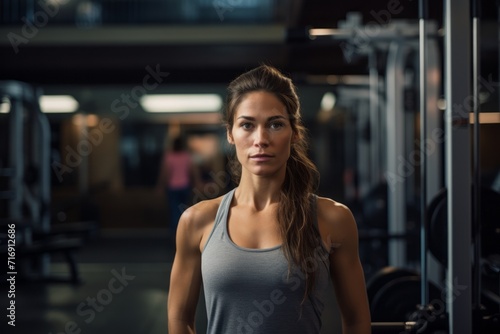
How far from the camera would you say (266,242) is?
129 cm

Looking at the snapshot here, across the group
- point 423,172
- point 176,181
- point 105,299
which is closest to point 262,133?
point 423,172

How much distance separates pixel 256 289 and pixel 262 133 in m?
0.31

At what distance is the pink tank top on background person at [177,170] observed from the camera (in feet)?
24.6

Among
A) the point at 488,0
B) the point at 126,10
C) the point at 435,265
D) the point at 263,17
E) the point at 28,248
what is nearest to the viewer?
the point at 488,0

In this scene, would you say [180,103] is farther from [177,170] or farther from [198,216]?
[198,216]

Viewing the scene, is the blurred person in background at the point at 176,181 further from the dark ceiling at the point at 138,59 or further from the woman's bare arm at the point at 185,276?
the woman's bare arm at the point at 185,276

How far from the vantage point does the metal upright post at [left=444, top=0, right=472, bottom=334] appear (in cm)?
220

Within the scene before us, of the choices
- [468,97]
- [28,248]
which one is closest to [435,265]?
[468,97]

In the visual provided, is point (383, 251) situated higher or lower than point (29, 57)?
lower

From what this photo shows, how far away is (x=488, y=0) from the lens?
397 cm

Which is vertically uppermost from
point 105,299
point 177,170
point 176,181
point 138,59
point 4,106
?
point 138,59

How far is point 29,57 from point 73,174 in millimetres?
2177

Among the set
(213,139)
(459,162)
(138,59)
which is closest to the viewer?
(459,162)

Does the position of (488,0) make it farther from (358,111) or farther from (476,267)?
(358,111)
